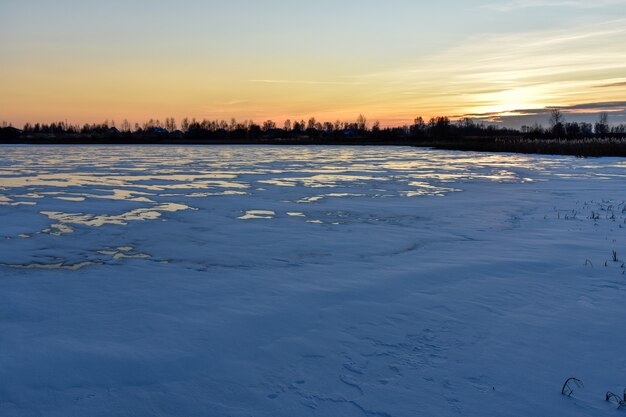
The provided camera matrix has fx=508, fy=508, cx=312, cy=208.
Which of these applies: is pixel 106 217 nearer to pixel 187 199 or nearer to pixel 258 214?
pixel 258 214

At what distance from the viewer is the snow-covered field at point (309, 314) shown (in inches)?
125

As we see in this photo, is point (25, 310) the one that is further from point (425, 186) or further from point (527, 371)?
point (425, 186)

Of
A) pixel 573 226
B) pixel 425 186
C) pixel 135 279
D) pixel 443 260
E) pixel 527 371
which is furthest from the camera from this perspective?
pixel 425 186

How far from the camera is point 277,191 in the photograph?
15.0 metres

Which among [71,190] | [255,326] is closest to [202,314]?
[255,326]

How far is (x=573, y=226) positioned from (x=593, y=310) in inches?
196

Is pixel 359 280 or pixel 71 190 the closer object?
pixel 359 280

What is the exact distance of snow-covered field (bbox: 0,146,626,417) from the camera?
318 cm

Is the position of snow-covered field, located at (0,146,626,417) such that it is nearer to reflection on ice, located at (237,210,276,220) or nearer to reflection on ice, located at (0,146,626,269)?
reflection on ice, located at (0,146,626,269)

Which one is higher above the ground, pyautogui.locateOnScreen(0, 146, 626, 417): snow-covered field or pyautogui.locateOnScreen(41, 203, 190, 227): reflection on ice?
pyautogui.locateOnScreen(41, 203, 190, 227): reflection on ice

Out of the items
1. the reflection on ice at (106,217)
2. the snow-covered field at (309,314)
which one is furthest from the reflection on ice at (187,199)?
the snow-covered field at (309,314)

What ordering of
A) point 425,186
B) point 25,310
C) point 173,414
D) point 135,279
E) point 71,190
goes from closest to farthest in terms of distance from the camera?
Result: point 173,414 < point 25,310 < point 135,279 < point 71,190 < point 425,186

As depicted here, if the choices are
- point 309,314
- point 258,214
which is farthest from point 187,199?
point 309,314

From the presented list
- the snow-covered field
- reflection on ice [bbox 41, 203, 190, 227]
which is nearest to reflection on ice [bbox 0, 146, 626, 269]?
reflection on ice [bbox 41, 203, 190, 227]
